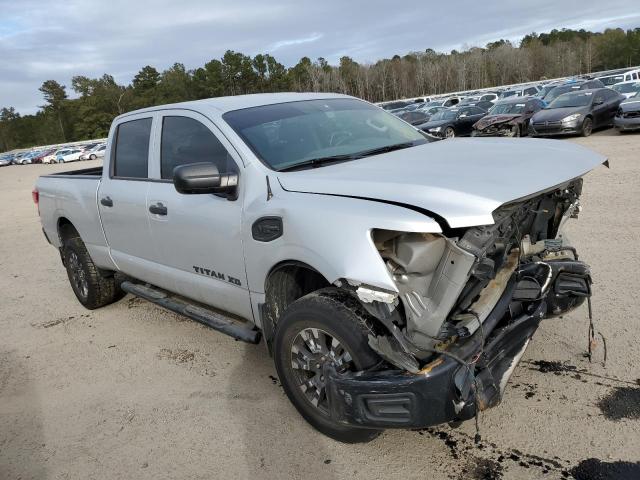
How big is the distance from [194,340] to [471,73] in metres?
108

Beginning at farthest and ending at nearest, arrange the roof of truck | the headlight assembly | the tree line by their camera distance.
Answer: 1. the tree line
2. the headlight assembly
3. the roof of truck

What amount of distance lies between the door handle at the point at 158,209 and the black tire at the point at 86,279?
184 centimetres

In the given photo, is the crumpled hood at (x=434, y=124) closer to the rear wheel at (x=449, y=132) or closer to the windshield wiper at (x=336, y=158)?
the rear wheel at (x=449, y=132)

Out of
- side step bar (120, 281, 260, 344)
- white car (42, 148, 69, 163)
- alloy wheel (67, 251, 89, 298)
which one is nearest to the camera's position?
side step bar (120, 281, 260, 344)

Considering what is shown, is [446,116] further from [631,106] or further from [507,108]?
[631,106]

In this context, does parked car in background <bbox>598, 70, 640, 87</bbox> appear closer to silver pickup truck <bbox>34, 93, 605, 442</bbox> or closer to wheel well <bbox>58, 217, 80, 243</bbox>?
silver pickup truck <bbox>34, 93, 605, 442</bbox>

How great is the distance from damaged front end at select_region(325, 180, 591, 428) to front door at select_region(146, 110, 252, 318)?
1.08m

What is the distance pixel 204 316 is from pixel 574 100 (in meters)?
17.1

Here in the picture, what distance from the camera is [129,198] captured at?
175 inches

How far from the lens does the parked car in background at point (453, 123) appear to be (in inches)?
772

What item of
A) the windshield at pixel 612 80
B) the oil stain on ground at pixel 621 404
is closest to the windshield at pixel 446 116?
the windshield at pixel 612 80

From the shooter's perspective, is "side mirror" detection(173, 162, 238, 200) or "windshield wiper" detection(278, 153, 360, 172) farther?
"windshield wiper" detection(278, 153, 360, 172)

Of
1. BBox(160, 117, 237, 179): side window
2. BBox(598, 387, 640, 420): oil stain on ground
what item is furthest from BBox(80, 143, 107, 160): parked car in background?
BBox(598, 387, 640, 420): oil stain on ground

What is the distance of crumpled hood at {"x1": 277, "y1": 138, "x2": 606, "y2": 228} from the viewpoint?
240cm
